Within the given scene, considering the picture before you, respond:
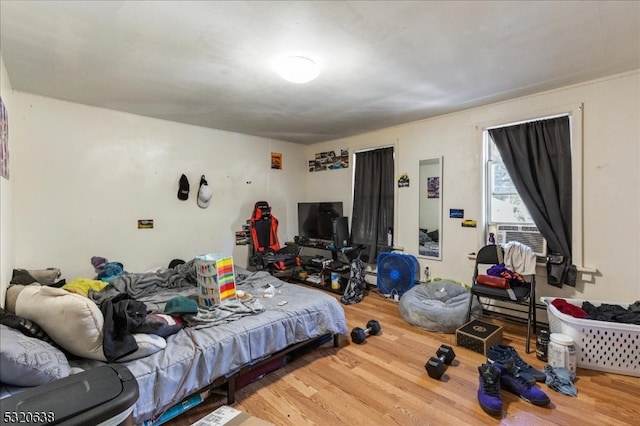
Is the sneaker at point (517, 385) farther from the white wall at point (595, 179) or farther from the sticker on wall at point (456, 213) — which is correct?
the sticker on wall at point (456, 213)

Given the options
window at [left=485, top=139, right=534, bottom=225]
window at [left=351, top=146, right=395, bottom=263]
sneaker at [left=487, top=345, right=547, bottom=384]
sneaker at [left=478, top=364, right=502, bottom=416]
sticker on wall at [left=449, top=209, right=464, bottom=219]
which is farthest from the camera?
window at [left=351, top=146, right=395, bottom=263]

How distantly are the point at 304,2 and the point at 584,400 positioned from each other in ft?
9.40

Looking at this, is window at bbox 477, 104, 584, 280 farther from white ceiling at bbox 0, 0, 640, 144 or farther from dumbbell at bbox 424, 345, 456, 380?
dumbbell at bbox 424, 345, 456, 380

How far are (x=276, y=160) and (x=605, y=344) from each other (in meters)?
4.24

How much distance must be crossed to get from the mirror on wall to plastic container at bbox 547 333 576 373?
1477 millimetres

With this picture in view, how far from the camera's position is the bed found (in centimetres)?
147

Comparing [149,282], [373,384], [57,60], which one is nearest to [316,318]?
[373,384]

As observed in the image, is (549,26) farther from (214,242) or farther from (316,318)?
(214,242)

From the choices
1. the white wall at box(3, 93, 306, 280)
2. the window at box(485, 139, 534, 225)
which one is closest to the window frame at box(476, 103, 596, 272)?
the window at box(485, 139, 534, 225)

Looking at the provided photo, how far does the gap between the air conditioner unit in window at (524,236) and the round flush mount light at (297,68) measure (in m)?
2.51

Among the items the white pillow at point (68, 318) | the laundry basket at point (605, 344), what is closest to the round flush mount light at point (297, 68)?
the white pillow at point (68, 318)

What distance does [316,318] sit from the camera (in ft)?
7.61

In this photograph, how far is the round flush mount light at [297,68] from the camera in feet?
6.74

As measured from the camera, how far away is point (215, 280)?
7.34 feet
